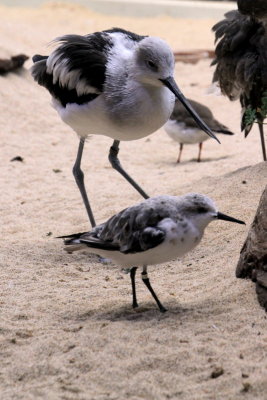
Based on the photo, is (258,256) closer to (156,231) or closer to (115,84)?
(156,231)

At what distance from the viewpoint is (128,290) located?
16.9ft

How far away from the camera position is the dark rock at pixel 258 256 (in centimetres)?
455

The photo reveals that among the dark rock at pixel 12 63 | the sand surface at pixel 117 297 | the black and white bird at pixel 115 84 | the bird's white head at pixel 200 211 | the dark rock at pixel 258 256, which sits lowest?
the sand surface at pixel 117 297

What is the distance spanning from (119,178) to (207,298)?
3.88 m

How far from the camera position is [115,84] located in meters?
5.87

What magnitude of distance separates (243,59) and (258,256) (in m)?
3.37

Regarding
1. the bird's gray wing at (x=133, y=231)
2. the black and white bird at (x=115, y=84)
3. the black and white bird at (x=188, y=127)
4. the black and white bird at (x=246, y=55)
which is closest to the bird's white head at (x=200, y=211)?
the bird's gray wing at (x=133, y=231)

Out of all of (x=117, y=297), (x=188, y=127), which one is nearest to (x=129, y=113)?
→ (x=117, y=297)

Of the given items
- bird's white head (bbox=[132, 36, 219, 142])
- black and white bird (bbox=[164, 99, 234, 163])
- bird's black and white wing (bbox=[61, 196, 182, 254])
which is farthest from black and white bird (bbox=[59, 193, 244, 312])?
black and white bird (bbox=[164, 99, 234, 163])

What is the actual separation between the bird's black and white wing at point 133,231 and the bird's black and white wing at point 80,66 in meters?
1.56

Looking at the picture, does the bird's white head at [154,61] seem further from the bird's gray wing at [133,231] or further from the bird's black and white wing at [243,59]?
the bird's black and white wing at [243,59]

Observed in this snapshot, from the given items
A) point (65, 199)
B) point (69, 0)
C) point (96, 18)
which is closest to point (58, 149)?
point (65, 199)

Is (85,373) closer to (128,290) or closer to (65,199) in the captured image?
(128,290)

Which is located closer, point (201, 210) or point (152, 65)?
point (201, 210)
